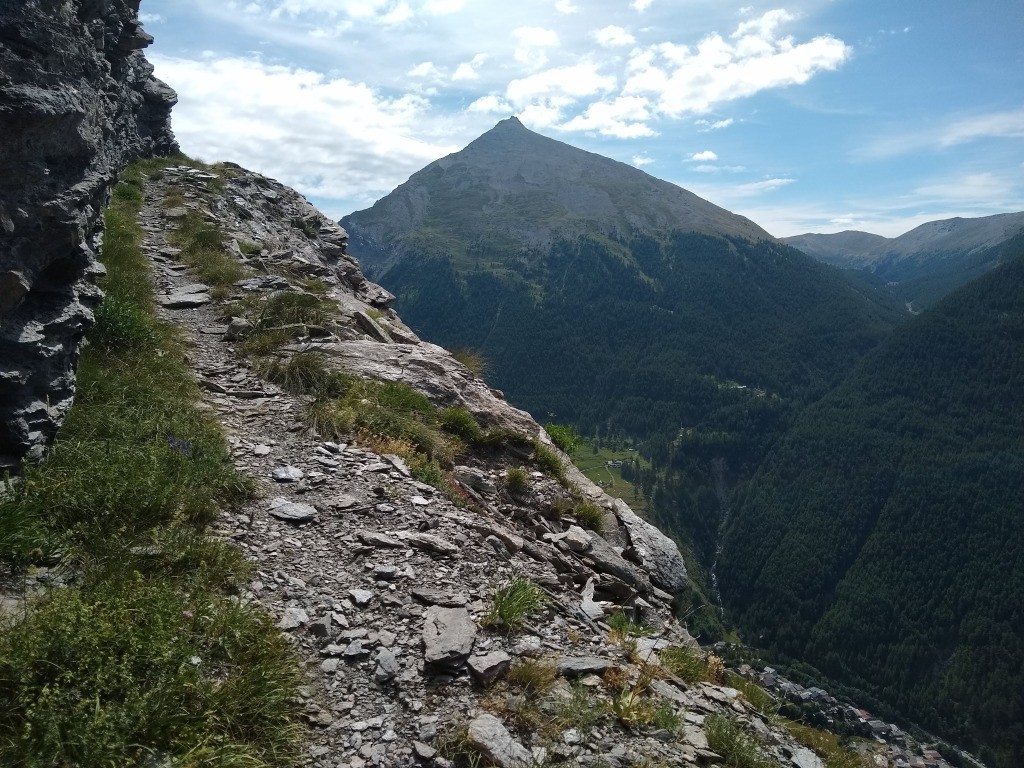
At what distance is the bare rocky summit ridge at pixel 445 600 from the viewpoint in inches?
207

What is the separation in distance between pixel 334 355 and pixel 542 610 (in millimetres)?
8696

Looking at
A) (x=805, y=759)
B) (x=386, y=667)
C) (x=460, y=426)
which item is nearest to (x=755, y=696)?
(x=805, y=759)

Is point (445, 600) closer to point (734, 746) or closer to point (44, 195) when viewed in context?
point (734, 746)

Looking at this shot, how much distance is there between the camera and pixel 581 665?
629 centimetres

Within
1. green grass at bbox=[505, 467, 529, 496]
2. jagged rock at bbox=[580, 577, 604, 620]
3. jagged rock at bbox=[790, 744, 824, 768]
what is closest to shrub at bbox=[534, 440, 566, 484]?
green grass at bbox=[505, 467, 529, 496]

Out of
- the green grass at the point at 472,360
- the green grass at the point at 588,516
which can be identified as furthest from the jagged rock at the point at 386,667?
the green grass at the point at 472,360

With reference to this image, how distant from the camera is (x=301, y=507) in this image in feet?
26.9

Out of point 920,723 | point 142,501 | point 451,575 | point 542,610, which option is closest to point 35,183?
point 142,501

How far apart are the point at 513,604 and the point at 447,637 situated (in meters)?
0.93

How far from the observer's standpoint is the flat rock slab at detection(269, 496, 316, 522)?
7.93m

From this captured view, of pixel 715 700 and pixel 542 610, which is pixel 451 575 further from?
pixel 715 700

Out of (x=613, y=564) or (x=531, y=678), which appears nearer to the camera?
(x=531, y=678)

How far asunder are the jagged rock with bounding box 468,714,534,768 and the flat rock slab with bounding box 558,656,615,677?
1159 millimetres

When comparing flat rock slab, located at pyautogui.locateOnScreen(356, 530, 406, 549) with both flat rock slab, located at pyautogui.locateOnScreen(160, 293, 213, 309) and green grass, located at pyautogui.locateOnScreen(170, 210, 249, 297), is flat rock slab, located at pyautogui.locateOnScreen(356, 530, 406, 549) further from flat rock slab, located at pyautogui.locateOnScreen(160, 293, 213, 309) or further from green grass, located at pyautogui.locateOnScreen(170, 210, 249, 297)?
green grass, located at pyautogui.locateOnScreen(170, 210, 249, 297)
